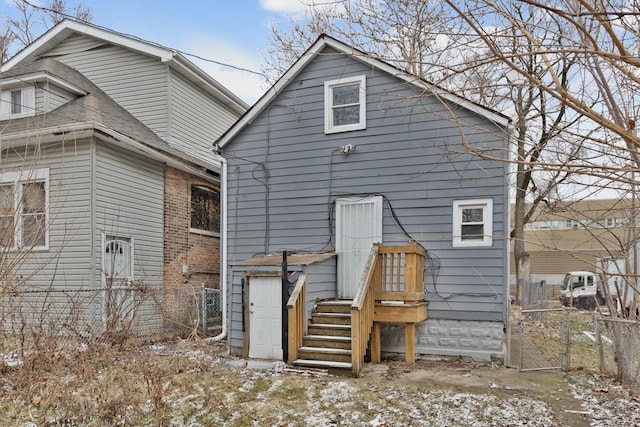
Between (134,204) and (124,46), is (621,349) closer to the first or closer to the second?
(134,204)

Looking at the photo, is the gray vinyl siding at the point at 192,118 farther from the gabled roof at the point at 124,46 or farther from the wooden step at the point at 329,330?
the wooden step at the point at 329,330

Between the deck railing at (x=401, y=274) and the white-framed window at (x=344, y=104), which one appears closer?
the deck railing at (x=401, y=274)

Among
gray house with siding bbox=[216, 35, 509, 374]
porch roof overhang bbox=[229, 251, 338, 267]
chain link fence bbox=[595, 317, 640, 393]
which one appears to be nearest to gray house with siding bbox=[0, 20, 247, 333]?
porch roof overhang bbox=[229, 251, 338, 267]

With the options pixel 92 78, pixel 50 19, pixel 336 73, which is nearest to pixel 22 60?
pixel 92 78

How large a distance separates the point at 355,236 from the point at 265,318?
2662mm

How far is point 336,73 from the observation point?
1027cm

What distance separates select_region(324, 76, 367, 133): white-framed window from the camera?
1010 cm

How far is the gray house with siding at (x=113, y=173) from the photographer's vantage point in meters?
9.84

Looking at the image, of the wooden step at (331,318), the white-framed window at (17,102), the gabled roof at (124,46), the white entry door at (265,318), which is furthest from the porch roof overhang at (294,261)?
the white-framed window at (17,102)

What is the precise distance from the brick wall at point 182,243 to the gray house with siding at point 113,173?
37 millimetres

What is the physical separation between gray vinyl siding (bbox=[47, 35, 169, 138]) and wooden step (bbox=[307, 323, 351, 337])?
7.41 metres

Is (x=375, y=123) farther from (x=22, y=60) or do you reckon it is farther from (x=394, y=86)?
(x=22, y=60)

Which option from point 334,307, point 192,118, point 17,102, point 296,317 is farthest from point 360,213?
point 17,102

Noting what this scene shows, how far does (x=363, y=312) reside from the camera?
311 inches
